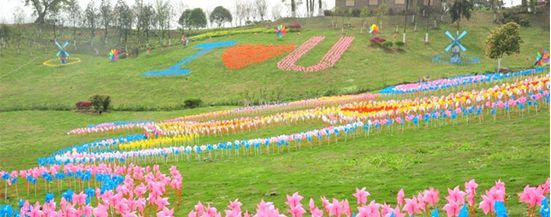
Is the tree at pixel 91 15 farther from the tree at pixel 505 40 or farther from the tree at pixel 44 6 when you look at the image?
the tree at pixel 505 40

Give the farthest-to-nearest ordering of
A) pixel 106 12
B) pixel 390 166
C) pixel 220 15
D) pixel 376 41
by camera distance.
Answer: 1. pixel 220 15
2. pixel 106 12
3. pixel 376 41
4. pixel 390 166

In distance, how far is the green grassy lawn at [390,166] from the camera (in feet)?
35.2

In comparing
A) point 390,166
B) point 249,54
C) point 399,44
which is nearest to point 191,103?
point 249,54

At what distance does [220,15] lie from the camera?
102938 millimetres

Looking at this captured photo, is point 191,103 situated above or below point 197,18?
below

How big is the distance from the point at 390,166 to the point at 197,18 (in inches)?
3294

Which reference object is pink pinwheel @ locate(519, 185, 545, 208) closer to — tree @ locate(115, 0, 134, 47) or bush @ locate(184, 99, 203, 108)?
bush @ locate(184, 99, 203, 108)

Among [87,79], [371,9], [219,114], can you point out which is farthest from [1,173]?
[371,9]

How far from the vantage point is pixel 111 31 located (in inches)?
3536

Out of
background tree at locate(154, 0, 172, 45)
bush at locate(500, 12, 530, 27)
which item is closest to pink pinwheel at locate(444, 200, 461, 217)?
bush at locate(500, 12, 530, 27)

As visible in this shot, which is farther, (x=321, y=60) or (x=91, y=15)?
(x=91, y=15)

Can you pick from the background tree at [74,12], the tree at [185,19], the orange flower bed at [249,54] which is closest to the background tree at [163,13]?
the tree at [185,19]

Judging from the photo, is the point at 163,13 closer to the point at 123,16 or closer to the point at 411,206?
the point at 123,16

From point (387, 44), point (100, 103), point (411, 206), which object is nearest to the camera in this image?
point (411, 206)
